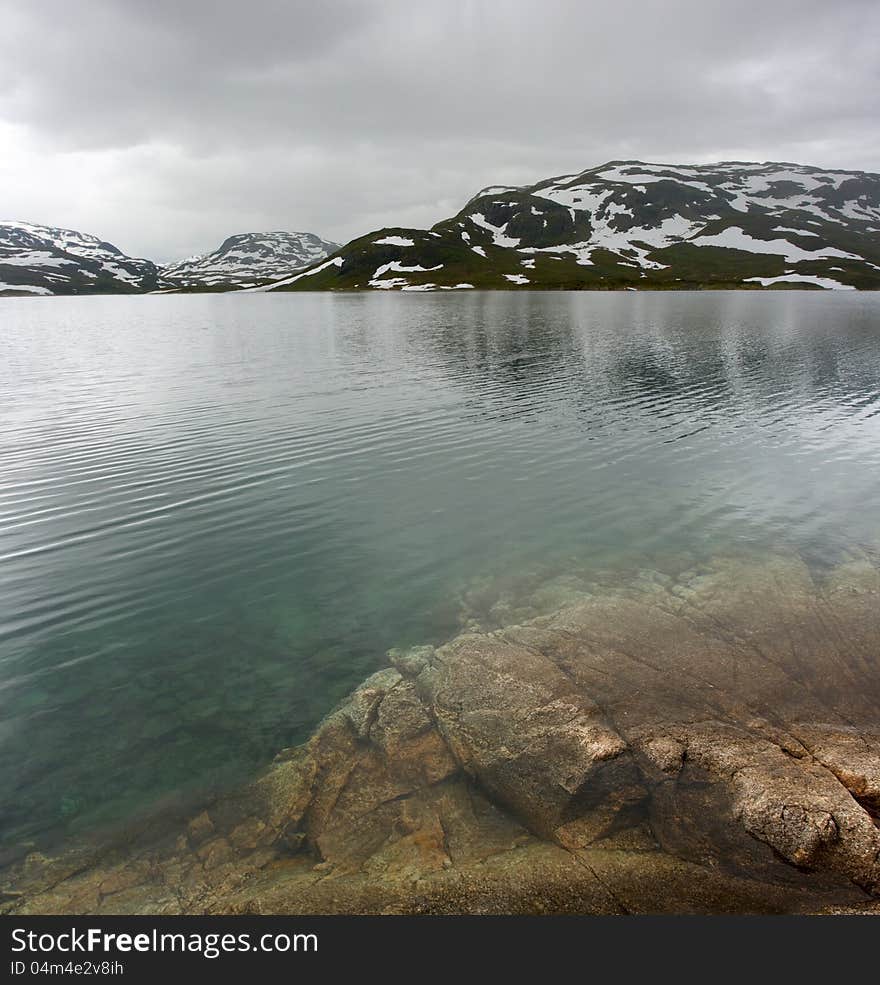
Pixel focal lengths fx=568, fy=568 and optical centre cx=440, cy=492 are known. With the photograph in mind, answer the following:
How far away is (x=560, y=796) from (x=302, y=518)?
17073 mm

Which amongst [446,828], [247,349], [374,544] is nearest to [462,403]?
[374,544]

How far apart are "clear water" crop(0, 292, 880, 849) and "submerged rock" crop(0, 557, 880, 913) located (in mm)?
1565

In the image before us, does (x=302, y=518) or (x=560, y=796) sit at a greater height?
(x=302, y=518)

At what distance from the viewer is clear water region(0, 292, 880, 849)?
14.0 m

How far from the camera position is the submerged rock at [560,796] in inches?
376

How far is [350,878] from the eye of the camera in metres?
10.1

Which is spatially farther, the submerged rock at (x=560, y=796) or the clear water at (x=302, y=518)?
the clear water at (x=302, y=518)

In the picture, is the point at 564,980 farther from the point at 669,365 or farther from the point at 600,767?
the point at 669,365

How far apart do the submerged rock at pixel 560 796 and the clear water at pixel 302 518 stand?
1565 millimetres

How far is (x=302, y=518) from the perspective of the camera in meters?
25.1

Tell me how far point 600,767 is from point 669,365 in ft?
197

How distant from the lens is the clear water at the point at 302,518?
14000 millimetres

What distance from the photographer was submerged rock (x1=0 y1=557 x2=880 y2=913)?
955cm

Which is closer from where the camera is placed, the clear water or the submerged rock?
the submerged rock
